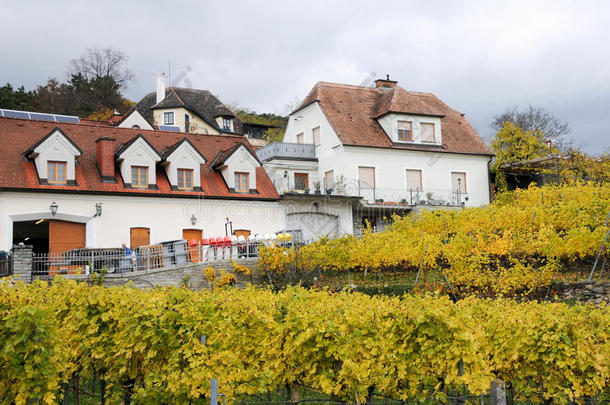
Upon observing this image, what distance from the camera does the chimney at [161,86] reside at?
52.4m

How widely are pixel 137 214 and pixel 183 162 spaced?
10.6 ft

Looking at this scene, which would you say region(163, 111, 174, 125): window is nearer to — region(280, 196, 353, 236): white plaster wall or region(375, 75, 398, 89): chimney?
region(375, 75, 398, 89): chimney

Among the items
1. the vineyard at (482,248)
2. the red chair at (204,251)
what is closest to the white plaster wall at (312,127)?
the vineyard at (482,248)

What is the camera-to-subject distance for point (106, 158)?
27.0 m

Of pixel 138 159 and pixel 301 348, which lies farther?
pixel 138 159

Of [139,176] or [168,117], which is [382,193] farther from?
[168,117]

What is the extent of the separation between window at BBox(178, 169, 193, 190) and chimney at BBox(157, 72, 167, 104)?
25.6 meters

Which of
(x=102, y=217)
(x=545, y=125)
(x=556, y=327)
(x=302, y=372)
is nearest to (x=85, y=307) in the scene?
→ (x=302, y=372)

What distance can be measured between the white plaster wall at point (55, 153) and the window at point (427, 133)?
19.5 m

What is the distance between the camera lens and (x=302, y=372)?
29.5ft

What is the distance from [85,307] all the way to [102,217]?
17.5 metres

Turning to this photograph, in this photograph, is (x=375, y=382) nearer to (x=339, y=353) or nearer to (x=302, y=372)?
(x=339, y=353)

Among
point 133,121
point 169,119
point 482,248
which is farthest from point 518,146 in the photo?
point 169,119

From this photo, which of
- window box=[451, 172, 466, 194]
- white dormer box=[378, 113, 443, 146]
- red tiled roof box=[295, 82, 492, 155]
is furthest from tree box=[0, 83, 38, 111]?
window box=[451, 172, 466, 194]
